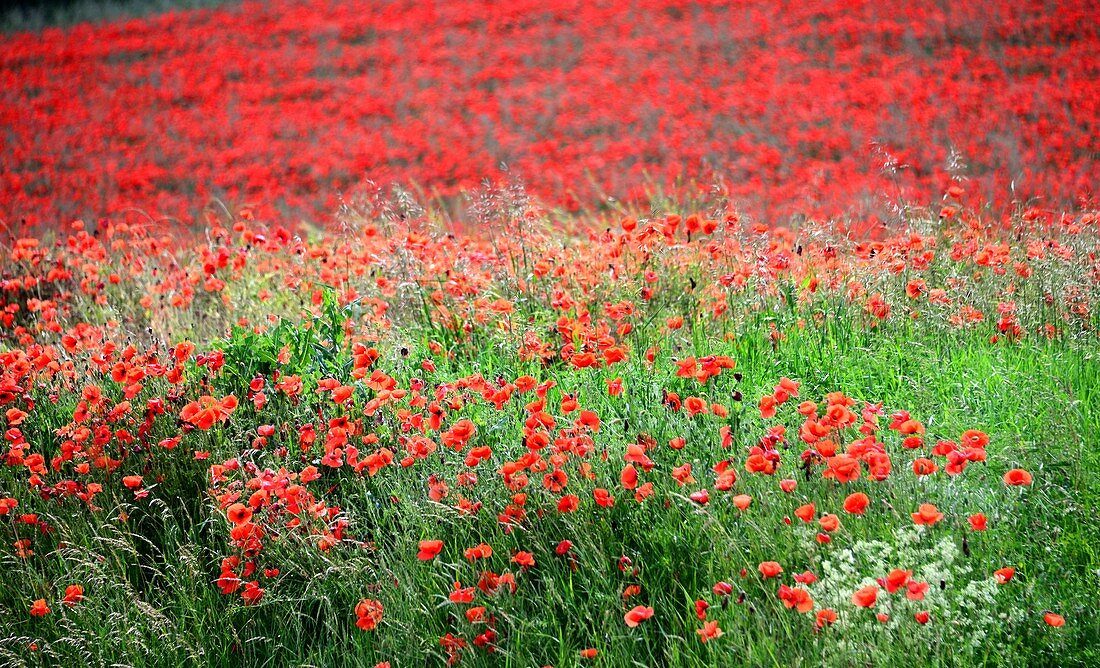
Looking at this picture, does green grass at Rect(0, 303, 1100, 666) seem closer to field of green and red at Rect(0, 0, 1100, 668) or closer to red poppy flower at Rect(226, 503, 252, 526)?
field of green and red at Rect(0, 0, 1100, 668)

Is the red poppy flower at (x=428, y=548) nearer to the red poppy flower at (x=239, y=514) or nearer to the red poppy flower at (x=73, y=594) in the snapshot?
the red poppy flower at (x=239, y=514)

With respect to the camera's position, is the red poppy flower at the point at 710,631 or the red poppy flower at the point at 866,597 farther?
the red poppy flower at the point at 710,631

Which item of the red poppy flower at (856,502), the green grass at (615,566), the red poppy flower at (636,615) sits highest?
the red poppy flower at (856,502)

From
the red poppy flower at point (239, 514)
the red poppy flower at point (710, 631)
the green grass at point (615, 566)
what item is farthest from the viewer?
the red poppy flower at point (239, 514)

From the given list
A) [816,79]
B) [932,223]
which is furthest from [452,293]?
[816,79]

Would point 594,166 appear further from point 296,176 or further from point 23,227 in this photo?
point 23,227

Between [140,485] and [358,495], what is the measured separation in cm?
85

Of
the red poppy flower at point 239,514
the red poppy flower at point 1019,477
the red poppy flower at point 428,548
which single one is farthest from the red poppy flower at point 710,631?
the red poppy flower at point 239,514

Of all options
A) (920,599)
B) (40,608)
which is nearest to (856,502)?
(920,599)

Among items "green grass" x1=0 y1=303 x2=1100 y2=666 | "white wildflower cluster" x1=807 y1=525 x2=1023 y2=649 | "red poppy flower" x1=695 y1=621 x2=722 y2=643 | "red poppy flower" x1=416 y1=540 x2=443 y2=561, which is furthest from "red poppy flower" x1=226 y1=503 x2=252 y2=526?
"white wildflower cluster" x1=807 y1=525 x2=1023 y2=649

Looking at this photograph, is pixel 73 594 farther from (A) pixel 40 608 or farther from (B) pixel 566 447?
(B) pixel 566 447

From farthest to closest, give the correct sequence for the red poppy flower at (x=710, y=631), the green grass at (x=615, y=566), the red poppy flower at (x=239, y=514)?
the red poppy flower at (x=239, y=514) → the green grass at (x=615, y=566) → the red poppy flower at (x=710, y=631)

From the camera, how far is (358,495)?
288 centimetres

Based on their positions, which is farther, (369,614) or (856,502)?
(369,614)
